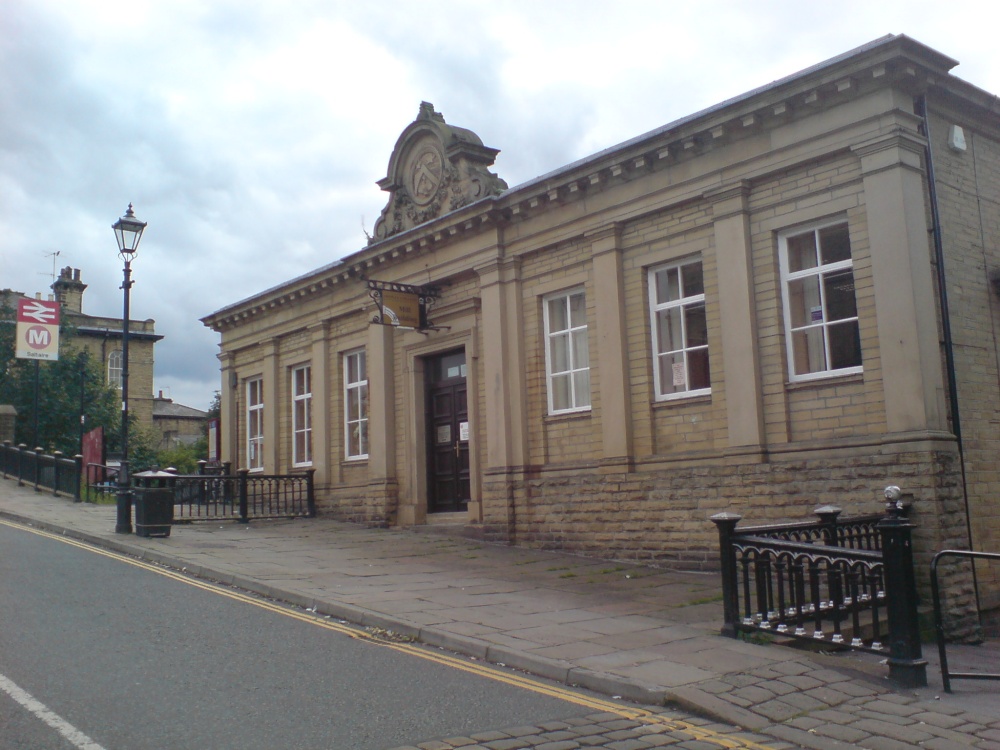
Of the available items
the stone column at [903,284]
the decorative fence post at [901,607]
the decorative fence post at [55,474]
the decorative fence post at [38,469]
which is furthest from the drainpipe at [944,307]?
the decorative fence post at [38,469]

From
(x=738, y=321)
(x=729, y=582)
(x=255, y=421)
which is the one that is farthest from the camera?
(x=255, y=421)

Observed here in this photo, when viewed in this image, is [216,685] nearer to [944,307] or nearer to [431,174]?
[944,307]

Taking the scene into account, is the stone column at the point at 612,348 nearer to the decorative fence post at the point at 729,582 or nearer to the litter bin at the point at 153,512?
the decorative fence post at the point at 729,582

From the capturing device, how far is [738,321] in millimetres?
12273

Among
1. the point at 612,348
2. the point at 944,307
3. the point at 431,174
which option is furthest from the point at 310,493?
the point at 944,307

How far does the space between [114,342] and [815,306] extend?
176 feet

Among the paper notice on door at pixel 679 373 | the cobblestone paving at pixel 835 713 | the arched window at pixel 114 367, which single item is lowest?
the cobblestone paving at pixel 835 713

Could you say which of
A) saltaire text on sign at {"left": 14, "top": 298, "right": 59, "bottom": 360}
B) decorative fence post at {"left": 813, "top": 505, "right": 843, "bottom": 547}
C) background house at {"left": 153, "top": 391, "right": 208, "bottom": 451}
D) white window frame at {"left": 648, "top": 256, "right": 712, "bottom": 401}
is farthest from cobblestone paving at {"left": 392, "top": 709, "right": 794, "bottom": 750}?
background house at {"left": 153, "top": 391, "right": 208, "bottom": 451}

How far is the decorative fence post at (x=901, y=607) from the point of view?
7008mm

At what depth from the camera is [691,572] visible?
1237cm

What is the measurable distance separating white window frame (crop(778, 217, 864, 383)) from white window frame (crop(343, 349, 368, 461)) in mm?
9851

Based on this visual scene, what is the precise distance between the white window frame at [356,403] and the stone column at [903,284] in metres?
11.3

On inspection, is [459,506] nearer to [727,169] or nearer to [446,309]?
[446,309]

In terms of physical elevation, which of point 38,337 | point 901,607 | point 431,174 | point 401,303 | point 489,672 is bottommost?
point 489,672
